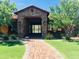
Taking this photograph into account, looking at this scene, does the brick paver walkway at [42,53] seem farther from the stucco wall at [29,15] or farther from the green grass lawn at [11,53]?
the stucco wall at [29,15]

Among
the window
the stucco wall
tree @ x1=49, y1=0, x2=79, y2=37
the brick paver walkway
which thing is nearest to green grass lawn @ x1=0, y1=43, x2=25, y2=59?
the brick paver walkway

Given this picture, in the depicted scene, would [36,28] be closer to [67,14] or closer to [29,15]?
[29,15]

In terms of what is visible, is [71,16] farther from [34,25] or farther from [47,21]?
[34,25]

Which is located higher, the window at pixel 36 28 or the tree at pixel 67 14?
the tree at pixel 67 14

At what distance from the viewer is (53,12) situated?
131 ft

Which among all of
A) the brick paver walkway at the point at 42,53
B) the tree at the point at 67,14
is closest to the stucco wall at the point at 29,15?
the tree at the point at 67,14

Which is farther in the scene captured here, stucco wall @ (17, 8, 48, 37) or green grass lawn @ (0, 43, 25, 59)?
stucco wall @ (17, 8, 48, 37)

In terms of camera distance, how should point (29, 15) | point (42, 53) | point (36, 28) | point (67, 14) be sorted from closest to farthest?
1. point (42, 53)
2. point (67, 14)
3. point (29, 15)
4. point (36, 28)

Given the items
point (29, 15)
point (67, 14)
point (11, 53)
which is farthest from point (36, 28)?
point (11, 53)

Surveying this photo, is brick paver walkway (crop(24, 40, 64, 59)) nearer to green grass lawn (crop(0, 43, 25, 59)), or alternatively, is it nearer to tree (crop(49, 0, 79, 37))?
green grass lawn (crop(0, 43, 25, 59))

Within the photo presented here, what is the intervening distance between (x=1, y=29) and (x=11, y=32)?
2.06 meters

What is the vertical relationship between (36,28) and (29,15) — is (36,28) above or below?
below

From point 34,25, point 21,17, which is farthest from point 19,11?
point 34,25

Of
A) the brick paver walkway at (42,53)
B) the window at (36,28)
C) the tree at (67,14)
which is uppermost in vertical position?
the tree at (67,14)
